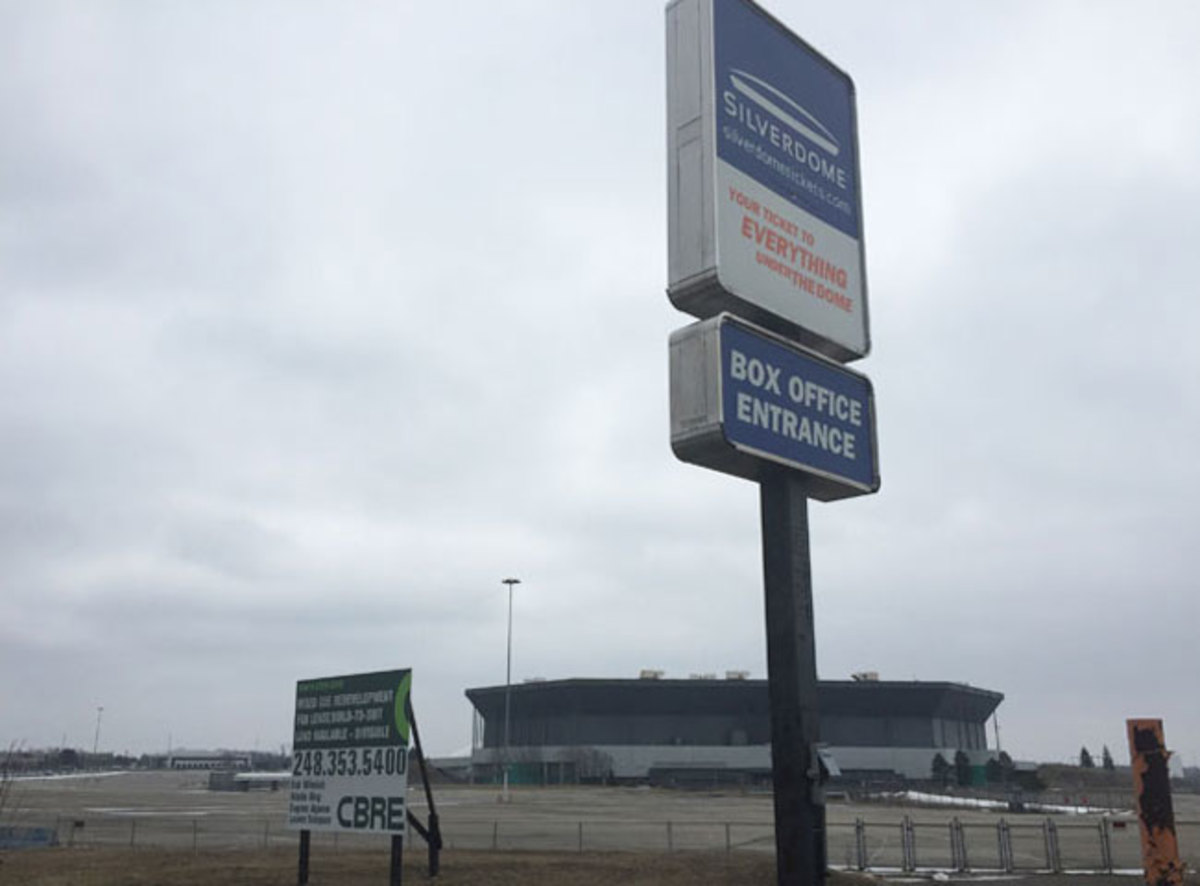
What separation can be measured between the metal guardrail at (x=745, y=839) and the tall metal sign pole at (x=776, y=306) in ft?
61.7

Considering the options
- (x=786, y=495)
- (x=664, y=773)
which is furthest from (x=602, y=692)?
(x=786, y=495)

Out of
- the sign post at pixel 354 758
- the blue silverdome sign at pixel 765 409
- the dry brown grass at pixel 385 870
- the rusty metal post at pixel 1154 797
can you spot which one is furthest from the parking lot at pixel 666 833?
the blue silverdome sign at pixel 765 409

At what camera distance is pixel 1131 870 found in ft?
93.4

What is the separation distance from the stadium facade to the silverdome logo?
120m

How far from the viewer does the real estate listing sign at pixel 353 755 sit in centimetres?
1936

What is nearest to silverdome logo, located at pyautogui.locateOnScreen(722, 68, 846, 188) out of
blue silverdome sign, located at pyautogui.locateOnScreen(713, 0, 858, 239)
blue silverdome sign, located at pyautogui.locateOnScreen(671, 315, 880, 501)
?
blue silverdome sign, located at pyautogui.locateOnScreen(713, 0, 858, 239)

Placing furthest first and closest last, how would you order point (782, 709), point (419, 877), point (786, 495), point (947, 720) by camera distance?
1. point (947, 720)
2. point (419, 877)
3. point (786, 495)
4. point (782, 709)

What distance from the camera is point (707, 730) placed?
441 ft

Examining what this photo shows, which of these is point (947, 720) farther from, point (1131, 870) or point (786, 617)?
point (786, 617)

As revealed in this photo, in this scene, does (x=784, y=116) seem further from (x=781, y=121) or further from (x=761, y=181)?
(x=761, y=181)

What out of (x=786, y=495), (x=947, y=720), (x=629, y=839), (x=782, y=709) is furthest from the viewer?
(x=947, y=720)

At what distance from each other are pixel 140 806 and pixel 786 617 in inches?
2611

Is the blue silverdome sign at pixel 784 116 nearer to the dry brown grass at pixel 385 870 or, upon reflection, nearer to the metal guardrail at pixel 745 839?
the dry brown grass at pixel 385 870

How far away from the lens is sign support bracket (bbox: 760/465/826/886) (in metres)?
11.4
